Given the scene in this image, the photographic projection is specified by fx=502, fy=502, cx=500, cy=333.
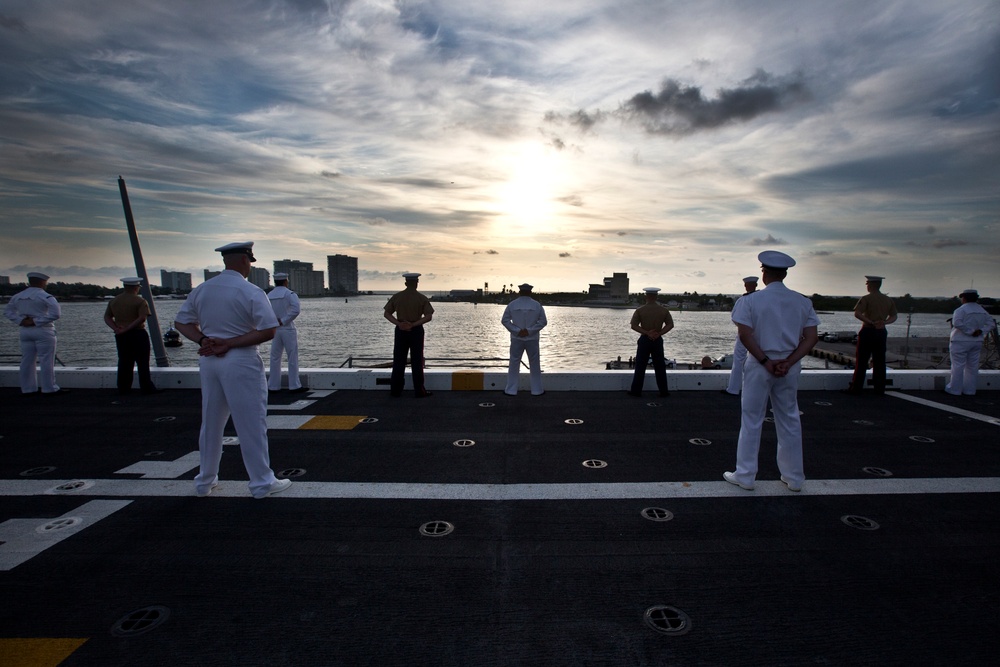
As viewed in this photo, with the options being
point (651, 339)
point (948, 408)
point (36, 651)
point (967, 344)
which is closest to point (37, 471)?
point (36, 651)

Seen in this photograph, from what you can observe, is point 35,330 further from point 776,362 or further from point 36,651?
point 776,362

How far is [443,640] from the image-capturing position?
256cm

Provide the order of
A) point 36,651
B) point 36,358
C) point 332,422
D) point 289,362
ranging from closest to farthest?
point 36,651 < point 332,422 < point 36,358 < point 289,362

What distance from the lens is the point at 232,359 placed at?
4.16 m

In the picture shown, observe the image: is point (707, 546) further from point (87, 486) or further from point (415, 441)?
point (87, 486)

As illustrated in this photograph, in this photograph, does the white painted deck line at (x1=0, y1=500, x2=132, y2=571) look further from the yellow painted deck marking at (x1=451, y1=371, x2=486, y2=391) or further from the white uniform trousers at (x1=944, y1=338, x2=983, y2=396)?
the white uniform trousers at (x1=944, y1=338, x2=983, y2=396)

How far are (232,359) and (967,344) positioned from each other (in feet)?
36.9

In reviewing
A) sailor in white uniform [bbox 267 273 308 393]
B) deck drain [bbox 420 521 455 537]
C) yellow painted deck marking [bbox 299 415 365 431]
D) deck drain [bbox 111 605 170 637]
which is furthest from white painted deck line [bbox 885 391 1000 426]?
sailor in white uniform [bbox 267 273 308 393]

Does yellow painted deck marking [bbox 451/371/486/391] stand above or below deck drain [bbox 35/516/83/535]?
above

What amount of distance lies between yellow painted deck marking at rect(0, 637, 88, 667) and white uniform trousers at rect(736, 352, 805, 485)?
187 inches

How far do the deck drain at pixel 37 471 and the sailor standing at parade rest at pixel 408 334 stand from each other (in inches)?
167

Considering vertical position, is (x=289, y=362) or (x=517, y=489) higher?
(x=289, y=362)

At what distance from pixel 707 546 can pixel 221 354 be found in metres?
4.02

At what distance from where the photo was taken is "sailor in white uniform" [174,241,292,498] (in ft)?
13.6
